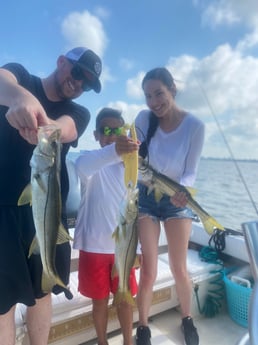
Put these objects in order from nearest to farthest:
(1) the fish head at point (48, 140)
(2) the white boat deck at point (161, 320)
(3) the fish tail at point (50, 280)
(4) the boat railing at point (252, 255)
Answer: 1. (4) the boat railing at point (252, 255)
2. (1) the fish head at point (48, 140)
3. (3) the fish tail at point (50, 280)
4. (2) the white boat deck at point (161, 320)

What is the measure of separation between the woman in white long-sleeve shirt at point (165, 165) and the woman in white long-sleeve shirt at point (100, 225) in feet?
0.89

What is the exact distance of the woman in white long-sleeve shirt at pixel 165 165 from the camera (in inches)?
98.1

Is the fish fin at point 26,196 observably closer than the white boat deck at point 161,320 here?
Yes

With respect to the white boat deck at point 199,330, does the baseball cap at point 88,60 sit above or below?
above

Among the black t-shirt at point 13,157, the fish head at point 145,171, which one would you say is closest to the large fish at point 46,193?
the black t-shirt at point 13,157

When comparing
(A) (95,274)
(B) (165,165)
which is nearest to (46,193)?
(A) (95,274)

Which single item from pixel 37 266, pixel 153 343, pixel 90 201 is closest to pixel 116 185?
pixel 90 201

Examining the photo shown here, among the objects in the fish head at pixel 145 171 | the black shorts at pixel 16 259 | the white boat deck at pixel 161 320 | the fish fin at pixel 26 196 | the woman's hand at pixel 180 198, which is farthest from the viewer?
the white boat deck at pixel 161 320

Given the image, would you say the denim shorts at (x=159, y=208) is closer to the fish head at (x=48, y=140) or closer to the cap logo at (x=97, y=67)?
the cap logo at (x=97, y=67)

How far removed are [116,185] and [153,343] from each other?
5.32 ft

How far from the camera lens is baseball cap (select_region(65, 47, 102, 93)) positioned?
66.9 inches

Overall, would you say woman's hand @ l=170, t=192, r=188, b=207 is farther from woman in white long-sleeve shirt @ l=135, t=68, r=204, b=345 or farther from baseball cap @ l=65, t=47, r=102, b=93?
baseball cap @ l=65, t=47, r=102, b=93

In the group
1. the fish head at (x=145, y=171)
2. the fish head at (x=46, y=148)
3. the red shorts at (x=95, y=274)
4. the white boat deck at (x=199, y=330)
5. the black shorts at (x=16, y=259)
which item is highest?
the fish head at (x=46, y=148)

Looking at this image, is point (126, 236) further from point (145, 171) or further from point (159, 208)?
point (159, 208)
